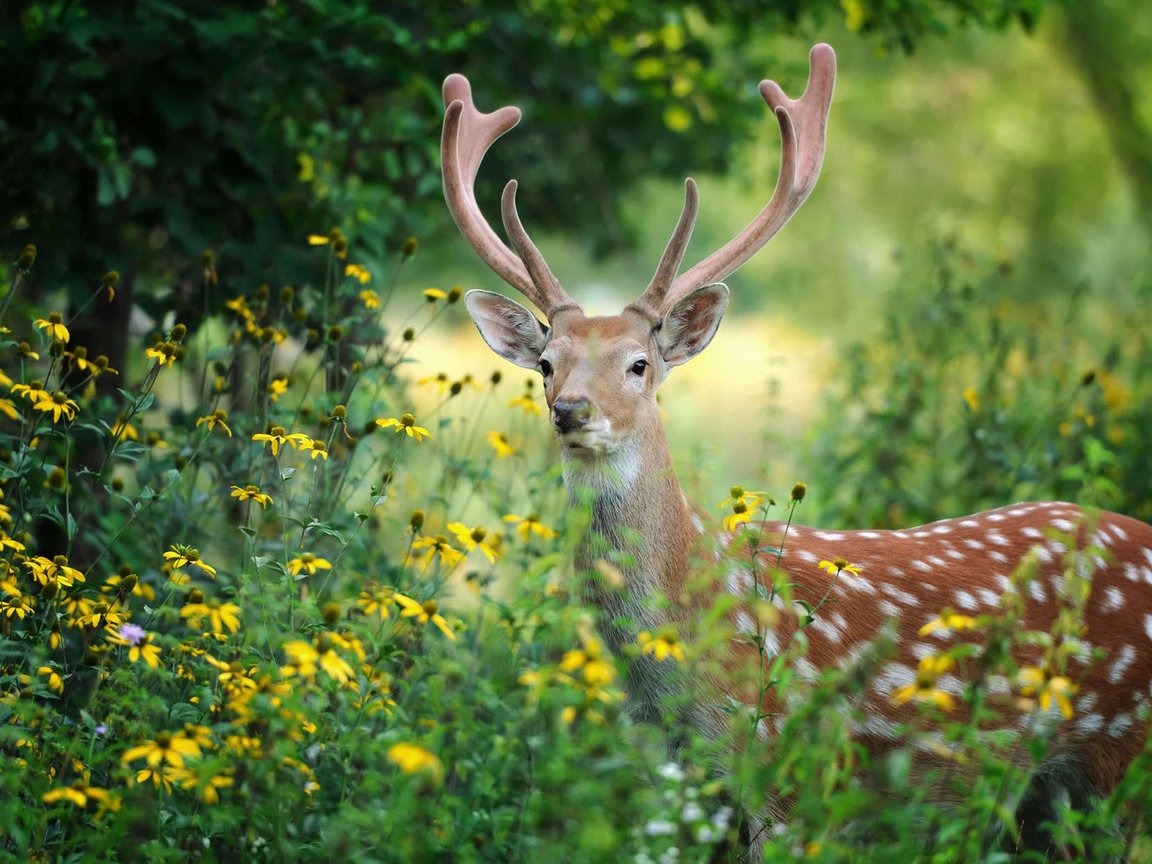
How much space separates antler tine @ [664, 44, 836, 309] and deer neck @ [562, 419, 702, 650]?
0.69 metres

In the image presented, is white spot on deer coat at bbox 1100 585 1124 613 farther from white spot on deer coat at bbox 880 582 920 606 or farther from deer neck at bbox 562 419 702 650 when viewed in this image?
deer neck at bbox 562 419 702 650

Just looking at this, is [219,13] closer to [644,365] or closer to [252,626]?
[644,365]

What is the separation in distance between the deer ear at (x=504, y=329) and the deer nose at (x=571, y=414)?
839 mm

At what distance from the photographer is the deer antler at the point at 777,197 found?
181 inches

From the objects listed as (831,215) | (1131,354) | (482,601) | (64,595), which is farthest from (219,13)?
(831,215)

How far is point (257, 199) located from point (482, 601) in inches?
141

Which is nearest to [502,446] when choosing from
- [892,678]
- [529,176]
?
[892,678]

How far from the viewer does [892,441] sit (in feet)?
22.8

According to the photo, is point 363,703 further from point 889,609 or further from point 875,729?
point 889,609

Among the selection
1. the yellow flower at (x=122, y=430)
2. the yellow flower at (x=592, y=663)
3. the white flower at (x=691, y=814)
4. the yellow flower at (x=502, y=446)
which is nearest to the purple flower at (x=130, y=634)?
the yellow flower at (x=122, y=430)

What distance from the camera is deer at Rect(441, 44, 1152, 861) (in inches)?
163

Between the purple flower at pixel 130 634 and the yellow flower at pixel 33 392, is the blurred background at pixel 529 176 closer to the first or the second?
the yellow flower at pixel 33 392

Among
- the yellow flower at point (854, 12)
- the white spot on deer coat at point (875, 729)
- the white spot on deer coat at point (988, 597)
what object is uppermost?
the yellow flower at point (854, 12)

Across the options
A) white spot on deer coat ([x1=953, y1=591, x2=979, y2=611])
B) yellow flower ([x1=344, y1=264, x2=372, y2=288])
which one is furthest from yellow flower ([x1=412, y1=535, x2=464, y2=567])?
white spot on deer coat ([x1=953, y1=591, x2=979, y2=611])
